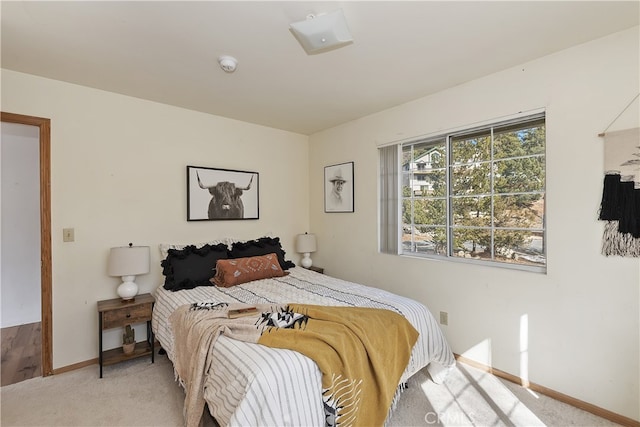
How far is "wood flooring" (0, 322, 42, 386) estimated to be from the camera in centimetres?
248

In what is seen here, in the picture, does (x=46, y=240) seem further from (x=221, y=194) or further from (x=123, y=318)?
(x=221, y=194)

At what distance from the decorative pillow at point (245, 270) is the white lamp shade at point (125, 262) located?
25.6 inches

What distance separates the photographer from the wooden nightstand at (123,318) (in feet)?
8.08

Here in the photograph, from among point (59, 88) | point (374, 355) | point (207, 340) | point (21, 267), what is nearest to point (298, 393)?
point (374, 355)

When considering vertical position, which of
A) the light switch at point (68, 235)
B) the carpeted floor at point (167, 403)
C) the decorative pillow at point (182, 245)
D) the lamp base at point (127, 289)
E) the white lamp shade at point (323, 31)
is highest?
the white lamp shade at point (323, 31)

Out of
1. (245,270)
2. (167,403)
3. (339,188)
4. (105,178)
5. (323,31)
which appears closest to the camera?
(323,31)

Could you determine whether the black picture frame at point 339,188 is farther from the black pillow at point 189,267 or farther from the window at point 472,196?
the black pillow at point 189,267

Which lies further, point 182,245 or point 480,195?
point 182,245

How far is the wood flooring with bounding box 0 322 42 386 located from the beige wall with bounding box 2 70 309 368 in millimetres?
288

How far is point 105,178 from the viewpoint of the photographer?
2.79 metres

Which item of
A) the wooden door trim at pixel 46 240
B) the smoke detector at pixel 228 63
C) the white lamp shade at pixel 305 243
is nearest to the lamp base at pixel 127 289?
the wooden door trim at pixel 46 240

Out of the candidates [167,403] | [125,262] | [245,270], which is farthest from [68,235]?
[167,403]

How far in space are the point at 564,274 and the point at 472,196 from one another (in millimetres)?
898

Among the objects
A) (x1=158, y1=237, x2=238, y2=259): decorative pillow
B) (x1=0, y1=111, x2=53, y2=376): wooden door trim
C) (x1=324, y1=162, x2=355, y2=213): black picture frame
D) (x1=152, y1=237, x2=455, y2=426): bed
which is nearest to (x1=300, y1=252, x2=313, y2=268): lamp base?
(x1=324, y1=162, x2=355, y2=213): black picture frame
